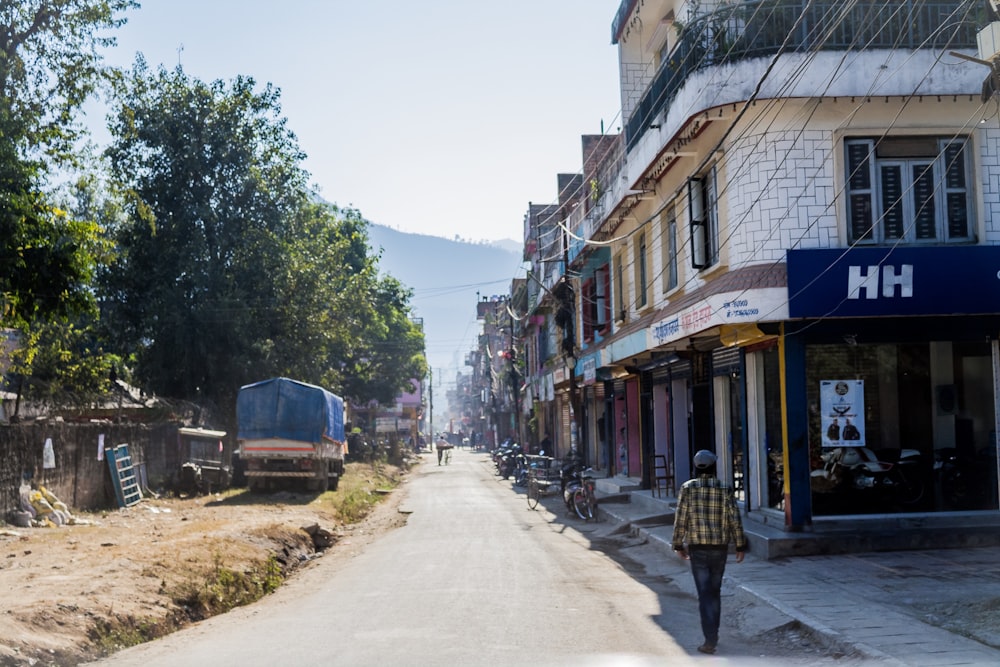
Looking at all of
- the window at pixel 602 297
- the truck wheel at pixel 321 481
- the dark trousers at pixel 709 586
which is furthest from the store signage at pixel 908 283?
the truck wheel at pixel 321 481

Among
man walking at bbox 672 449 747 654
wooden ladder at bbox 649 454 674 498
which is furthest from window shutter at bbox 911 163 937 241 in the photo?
wooden ladder at bbox 649 454 674 498

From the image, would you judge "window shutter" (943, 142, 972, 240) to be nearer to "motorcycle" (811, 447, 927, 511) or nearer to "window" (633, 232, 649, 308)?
"motorcycle" (811, 447, 927, 511)

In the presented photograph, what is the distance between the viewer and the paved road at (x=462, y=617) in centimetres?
871

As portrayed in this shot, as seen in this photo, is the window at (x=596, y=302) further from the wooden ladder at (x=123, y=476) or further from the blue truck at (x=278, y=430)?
the wooden ladder at (x=123, y=476)

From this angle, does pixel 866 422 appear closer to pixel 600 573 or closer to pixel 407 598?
pixel 600 573

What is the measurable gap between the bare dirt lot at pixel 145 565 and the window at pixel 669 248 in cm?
837

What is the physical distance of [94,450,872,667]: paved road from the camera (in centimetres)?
871

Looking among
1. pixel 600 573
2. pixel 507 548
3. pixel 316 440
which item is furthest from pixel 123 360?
pixel 600 573

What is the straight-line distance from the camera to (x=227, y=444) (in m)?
40.6

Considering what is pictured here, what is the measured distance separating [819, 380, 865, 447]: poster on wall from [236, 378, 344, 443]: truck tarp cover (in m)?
17.2

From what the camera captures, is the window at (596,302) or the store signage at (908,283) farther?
the window at (596,302)

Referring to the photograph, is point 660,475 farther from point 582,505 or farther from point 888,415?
point 888,415

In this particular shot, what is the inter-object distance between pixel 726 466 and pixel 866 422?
4.26 m

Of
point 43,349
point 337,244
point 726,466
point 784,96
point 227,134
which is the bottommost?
point 726,466
